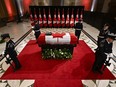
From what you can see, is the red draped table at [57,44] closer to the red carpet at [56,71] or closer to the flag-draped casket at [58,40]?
the flag-draped casket at [58,40]

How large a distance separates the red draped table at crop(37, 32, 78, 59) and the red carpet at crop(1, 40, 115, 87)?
0.20 m

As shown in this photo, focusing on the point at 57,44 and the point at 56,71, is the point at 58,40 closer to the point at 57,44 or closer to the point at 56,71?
the point at 57,44

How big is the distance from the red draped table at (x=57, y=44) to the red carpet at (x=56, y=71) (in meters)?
0.20

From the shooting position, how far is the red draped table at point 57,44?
322cm

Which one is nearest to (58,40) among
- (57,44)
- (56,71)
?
(57,44)

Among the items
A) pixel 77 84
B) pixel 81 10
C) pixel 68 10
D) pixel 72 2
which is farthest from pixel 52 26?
pixel 77 84

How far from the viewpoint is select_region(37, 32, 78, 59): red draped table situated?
322 centimetres

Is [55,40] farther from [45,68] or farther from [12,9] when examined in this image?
[12,9]

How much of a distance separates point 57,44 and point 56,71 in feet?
2.82

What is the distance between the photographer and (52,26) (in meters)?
7.74

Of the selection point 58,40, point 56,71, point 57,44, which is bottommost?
point 56,71

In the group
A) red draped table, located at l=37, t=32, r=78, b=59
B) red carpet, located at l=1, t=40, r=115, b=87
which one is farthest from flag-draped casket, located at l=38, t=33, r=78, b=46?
red carpet, located at l=1, t=40, r=115, b=87

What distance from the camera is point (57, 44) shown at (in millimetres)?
3268

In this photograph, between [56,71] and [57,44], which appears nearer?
→ [56,71]
